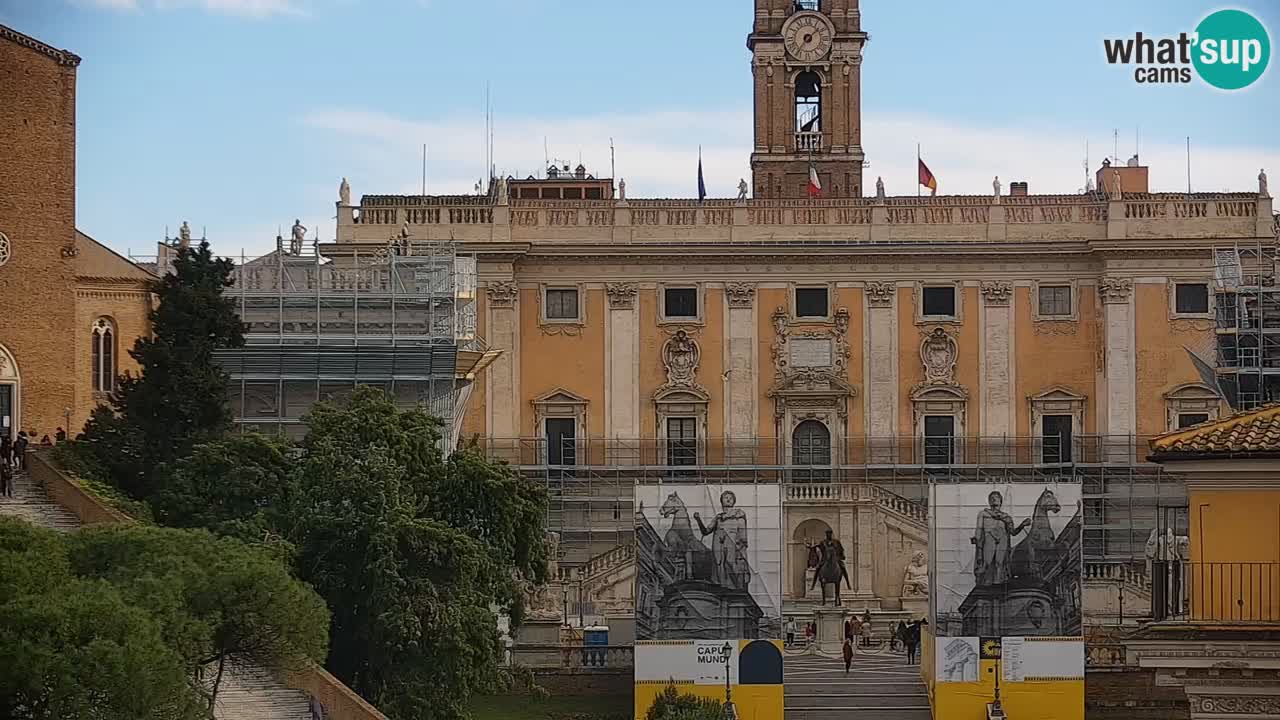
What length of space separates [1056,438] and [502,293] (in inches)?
536

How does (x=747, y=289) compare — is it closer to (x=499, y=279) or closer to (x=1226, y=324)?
(x=499, y=279)

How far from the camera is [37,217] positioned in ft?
172

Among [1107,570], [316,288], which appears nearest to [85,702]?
[316,288]

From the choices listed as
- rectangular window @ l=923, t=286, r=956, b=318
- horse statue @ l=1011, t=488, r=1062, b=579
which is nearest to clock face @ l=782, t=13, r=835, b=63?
rectangular window @ l=923, t=286, r=956, b=318

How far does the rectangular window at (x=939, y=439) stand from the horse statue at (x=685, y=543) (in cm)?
2508

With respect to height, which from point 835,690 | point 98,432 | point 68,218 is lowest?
point 835,690

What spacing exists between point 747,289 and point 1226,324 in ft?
49.9

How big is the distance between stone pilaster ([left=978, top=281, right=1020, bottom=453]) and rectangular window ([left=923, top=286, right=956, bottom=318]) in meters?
0.77

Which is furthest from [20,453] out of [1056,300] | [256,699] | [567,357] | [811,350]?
[1056,300]

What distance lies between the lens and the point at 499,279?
70.0 metres

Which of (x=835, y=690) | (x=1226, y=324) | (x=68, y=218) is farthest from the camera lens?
(x=1226, y=324)

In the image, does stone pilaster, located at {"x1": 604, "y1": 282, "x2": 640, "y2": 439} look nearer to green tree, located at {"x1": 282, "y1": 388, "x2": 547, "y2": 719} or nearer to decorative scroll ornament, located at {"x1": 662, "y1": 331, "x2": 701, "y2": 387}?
decorative scroll ornament, located at {"x1": 662, "y1": 331, "x2": 701, "y2": 387}

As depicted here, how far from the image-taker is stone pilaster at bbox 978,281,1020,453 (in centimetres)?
7006

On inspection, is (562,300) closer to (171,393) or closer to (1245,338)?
(1245,338)
